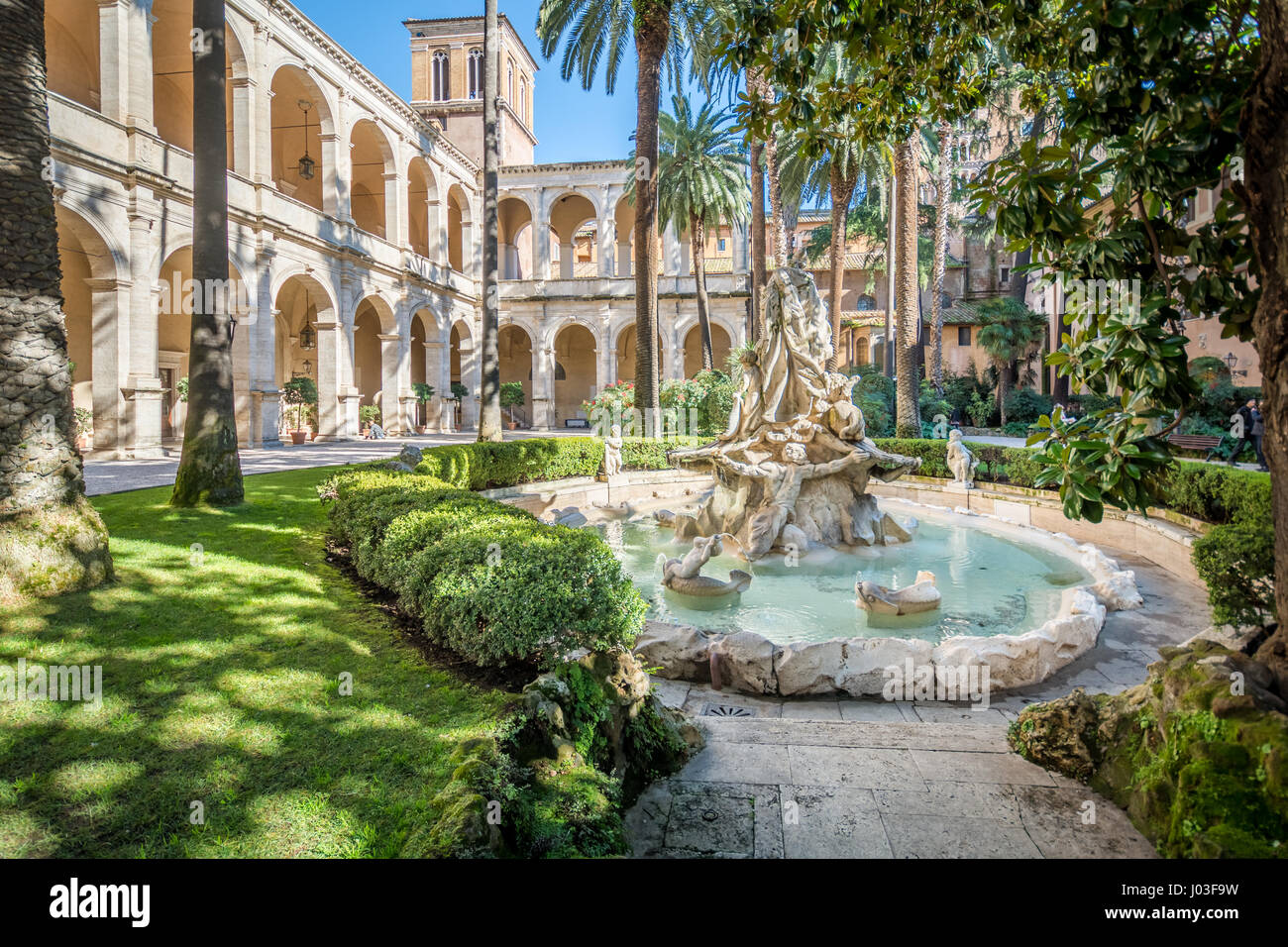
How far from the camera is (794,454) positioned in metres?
9.89

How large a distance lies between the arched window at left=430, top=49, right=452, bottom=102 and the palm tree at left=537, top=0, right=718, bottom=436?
25219 millimetres

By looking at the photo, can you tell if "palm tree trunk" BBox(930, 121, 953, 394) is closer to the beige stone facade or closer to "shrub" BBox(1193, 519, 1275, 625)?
the beige stone facade

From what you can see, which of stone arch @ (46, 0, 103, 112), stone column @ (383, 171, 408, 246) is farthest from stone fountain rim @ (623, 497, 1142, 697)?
stone column @ (383, 171, 408, 246)

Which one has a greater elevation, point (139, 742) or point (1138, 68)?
point (1138, 68)

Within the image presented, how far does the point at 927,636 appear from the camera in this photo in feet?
20.5

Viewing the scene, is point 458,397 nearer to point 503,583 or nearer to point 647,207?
point 647,207

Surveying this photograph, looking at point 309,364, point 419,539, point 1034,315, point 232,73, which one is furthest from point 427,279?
point 1034,315

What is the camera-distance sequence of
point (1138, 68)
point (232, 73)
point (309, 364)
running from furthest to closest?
1. point (309, 364)
2. point (232, 73)
3. point (1138, 68)

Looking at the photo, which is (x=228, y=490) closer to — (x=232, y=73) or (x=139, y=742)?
(x=139, y=742)

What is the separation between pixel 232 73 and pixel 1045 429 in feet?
84.2

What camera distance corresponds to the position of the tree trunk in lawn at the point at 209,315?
837 cm

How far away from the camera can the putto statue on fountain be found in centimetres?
988

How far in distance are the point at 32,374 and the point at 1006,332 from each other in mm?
35040
